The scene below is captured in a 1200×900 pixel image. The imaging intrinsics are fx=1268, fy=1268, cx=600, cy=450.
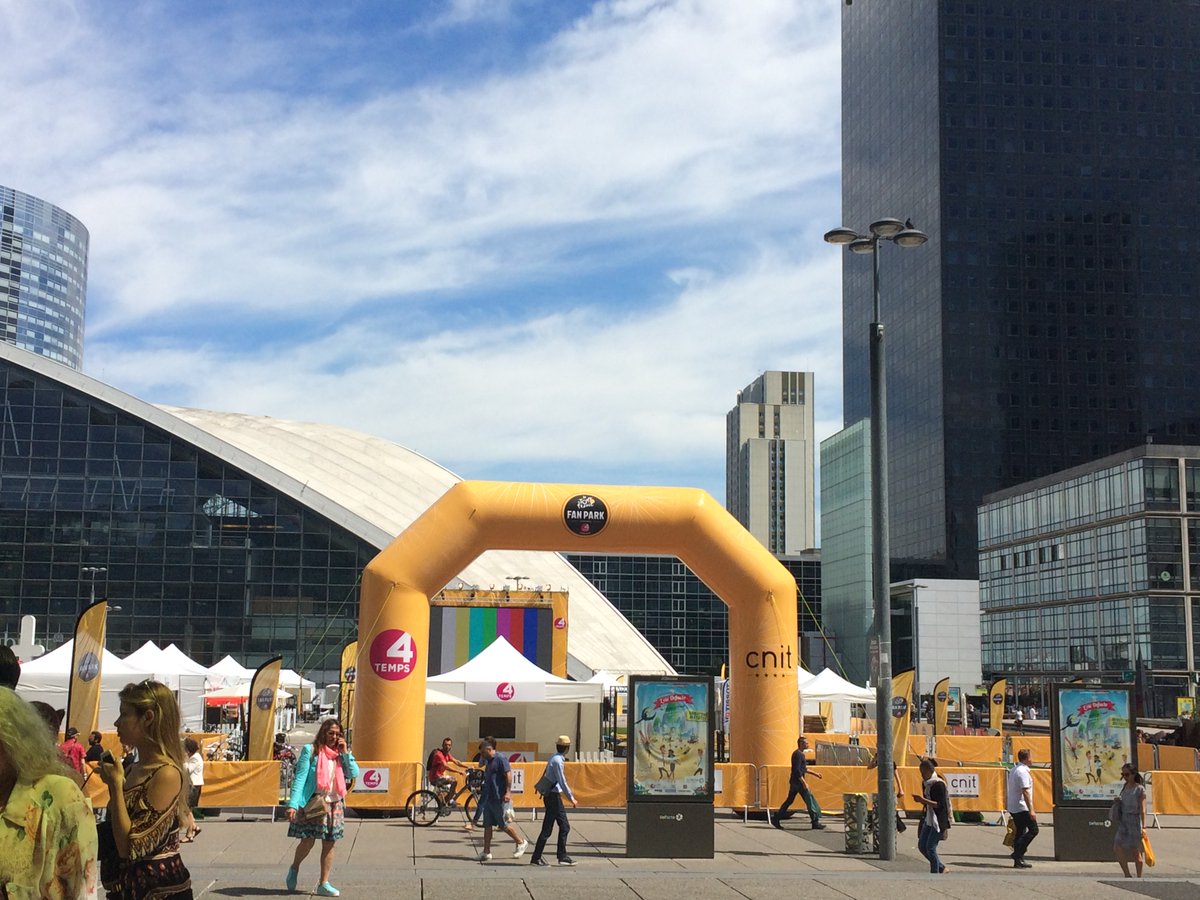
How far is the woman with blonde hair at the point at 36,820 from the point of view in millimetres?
4172

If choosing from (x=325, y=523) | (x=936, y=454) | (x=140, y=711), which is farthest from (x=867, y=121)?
(x=140, y=711)

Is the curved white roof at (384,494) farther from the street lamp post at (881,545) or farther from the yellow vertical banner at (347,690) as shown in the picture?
the street lamp post at (881,545)

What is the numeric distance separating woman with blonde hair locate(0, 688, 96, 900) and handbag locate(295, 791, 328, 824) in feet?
32.6

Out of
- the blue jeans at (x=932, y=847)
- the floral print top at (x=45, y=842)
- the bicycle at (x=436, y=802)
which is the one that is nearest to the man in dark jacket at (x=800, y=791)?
the blue jeans at (x=932, y=847)

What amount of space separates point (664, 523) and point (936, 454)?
120674 mm

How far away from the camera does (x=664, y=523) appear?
2412cm

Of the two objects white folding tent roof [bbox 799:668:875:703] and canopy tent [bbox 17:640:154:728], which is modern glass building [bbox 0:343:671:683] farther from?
canopy tent [bbox 17:640:154:728]

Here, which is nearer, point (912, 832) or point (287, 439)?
point (912, 832)

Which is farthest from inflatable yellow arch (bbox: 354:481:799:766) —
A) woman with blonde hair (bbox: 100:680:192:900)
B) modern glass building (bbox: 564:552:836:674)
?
modern glass building (bbox: 564:552:836:674)

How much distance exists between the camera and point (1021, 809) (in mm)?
18219

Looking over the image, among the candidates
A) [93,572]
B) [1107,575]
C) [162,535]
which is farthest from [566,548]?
[1107,575]

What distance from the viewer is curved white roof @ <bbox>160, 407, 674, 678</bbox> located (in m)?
65.4

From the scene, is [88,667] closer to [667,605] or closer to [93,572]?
[93,572]

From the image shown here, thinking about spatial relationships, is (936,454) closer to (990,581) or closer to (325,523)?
(990,581)
